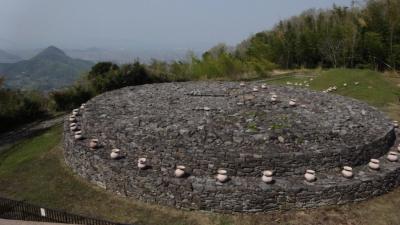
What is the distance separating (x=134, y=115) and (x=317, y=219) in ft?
29.8

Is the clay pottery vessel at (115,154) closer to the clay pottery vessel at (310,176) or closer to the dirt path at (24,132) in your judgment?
the clay pottery vessel at (310,176)

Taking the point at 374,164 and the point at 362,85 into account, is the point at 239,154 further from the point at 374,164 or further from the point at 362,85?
the point at 362,85

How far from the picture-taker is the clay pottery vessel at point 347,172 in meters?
11.5

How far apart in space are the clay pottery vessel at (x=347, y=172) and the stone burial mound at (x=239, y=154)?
3 centimetres

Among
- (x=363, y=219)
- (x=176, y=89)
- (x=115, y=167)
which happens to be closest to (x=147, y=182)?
(x=115, y=167)

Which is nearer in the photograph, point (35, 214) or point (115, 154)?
point (35, 214)

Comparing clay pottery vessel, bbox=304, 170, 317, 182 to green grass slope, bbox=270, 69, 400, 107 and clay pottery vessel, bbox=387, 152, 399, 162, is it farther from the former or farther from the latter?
green grass slope, bbox=270, 69, 400, 107

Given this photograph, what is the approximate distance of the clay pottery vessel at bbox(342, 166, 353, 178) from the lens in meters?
11.5

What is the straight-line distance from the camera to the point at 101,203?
1159 cm

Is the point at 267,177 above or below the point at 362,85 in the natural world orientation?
below

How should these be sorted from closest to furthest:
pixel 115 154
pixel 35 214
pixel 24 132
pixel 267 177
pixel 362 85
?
pixel 35 214 < pixel 267 177 < pixel 115 154 < pixel 24 132 < pixel 362 85

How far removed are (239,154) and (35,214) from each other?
6.56 m

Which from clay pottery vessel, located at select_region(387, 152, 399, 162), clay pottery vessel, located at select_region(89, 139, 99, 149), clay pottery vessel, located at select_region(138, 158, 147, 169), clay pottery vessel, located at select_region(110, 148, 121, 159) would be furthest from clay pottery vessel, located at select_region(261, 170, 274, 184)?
clay pottery vessel, located at select_region(89, 139, 99, 149)

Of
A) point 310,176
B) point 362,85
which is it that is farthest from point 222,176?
point 362,85
